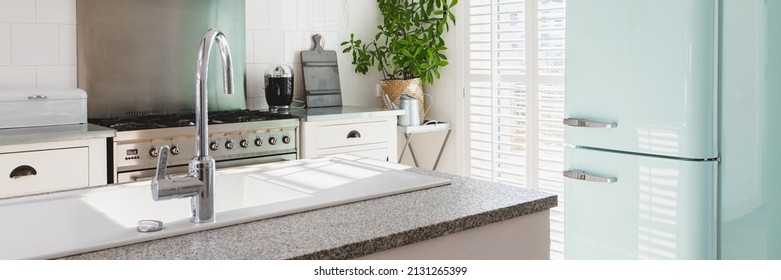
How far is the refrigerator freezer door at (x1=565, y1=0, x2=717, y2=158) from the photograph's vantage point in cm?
263

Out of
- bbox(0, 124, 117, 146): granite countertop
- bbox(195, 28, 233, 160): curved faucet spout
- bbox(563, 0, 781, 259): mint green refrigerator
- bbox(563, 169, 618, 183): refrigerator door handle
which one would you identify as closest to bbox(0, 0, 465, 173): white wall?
bbox(0, 124, 117, 146): granite countertop

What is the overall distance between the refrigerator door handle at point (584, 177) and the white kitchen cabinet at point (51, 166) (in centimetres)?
197

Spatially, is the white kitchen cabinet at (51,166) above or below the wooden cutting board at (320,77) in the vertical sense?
below

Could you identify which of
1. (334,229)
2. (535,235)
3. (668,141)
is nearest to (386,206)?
(334,229)

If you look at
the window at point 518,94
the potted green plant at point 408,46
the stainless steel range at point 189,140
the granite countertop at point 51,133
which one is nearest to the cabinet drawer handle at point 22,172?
the granite countertop at point 51,133

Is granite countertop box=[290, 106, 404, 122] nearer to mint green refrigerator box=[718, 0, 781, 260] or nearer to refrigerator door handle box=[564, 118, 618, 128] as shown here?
refrigerator door handle box=[564, 118, 618, 128]

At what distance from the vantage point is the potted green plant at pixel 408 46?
4391 millimetres

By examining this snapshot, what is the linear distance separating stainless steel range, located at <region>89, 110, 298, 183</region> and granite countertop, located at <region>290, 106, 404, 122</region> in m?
0.10

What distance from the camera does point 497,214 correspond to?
5.23ft

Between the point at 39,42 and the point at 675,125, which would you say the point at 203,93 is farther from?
the point at 39,42

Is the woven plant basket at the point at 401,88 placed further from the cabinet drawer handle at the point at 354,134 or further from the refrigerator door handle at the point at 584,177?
the refrigerator door handle at the point at 584,177

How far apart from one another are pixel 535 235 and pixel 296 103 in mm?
2821

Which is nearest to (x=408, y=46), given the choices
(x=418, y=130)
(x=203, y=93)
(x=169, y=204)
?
(x=418, y=130)
